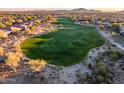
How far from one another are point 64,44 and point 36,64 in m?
1.88

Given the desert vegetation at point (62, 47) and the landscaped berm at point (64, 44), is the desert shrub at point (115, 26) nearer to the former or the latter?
the desert vegetation at point (62, 47)

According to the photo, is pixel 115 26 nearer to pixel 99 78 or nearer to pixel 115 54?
pixel 115 54

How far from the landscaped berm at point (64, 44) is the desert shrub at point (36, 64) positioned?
24 cm

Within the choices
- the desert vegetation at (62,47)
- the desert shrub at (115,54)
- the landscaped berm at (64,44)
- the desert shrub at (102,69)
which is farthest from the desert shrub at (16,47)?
the desert shrub at (115,54)

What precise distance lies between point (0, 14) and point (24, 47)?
2166 mm

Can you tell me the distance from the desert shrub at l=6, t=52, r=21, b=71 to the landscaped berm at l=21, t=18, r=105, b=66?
1.34 feet

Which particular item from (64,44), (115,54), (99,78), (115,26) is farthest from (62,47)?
(115,26)

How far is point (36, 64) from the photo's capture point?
9.76 meters

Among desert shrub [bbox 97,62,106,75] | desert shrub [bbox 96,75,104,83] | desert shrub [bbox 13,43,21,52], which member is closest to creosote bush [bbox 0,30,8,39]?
desert shrub [bbox 13,43,21,52]

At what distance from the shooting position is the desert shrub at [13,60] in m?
9.77

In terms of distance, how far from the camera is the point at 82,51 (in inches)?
437

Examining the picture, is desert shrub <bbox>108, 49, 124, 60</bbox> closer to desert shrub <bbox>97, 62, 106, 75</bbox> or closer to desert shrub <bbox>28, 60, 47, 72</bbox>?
desert shrub <bbox>97, 62, 106, 75</bbox>
